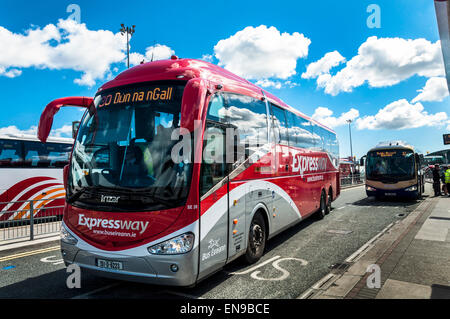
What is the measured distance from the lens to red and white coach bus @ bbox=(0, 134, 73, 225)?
38.2 feet

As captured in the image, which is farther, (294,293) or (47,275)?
(47,275)

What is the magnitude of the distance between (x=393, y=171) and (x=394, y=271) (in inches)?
484

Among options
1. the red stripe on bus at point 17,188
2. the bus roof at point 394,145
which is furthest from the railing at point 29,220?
the bus roof at point 394,145

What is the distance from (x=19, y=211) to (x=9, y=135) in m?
4.44

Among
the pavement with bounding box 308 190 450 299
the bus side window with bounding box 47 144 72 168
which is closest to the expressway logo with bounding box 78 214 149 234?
the pavement with bounding box 308 190 450 299

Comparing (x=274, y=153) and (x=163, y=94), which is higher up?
(x=163, y=94)

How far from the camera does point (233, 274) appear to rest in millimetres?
5250

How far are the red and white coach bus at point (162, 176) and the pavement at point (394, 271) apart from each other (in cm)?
158

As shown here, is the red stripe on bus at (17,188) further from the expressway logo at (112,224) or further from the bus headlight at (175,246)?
the bus headlight at (175,246)

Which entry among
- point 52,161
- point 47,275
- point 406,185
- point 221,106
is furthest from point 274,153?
point 406,185

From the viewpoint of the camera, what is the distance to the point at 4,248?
24.8ft

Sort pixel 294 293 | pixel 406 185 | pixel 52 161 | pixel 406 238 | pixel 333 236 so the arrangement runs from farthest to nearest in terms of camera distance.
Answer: pixel 406 185, pixel 52 161, pixel 333 236, pixel 406 238, pixel 294 293

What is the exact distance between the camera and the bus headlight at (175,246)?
3.83m
